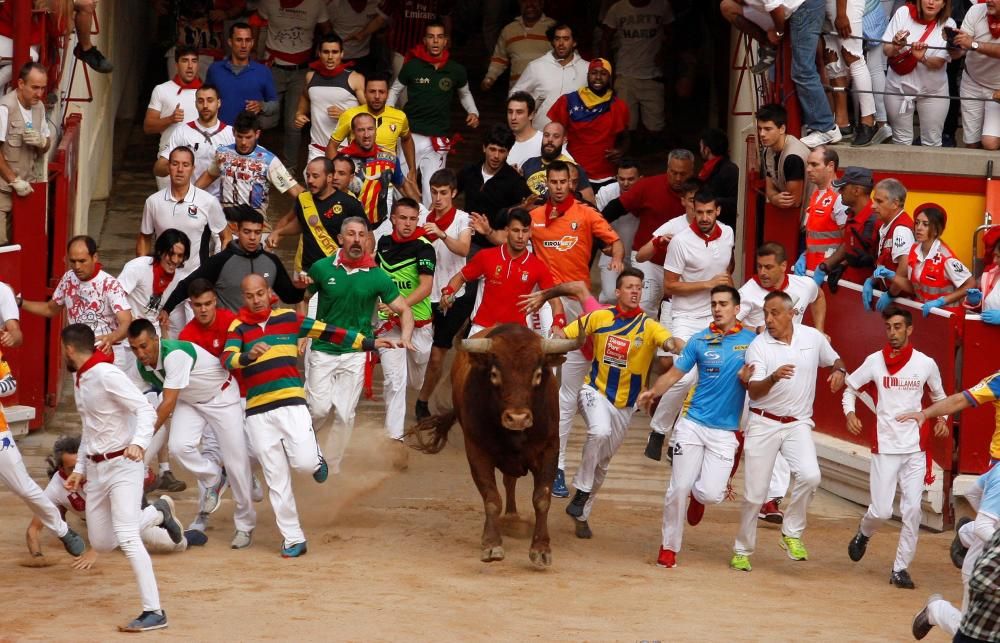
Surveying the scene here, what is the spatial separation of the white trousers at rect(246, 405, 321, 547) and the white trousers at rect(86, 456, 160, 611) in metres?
1.29

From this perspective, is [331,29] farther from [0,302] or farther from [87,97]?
[0,302]

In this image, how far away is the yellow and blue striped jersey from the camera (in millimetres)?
12688

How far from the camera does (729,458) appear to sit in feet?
39.5

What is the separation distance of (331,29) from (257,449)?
24.9ft

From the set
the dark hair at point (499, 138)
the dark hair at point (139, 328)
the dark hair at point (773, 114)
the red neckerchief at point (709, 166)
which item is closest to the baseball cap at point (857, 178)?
the dark hair at point (773, 114)

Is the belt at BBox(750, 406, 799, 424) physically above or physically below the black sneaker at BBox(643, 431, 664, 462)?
above

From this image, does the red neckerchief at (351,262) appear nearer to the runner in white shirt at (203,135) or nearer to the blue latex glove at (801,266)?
the runner in white shirt at (203,135)

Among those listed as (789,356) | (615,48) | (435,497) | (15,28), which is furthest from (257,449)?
(615,48)

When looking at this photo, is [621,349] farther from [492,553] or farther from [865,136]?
[865,136]

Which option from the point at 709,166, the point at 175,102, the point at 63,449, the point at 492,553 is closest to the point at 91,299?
the point at 63,449

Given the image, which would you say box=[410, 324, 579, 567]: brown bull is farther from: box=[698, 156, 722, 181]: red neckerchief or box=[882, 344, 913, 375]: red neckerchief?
box=[698, 156, 722, 181]: red neckerchief

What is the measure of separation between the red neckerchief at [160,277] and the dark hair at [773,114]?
502 centimetres

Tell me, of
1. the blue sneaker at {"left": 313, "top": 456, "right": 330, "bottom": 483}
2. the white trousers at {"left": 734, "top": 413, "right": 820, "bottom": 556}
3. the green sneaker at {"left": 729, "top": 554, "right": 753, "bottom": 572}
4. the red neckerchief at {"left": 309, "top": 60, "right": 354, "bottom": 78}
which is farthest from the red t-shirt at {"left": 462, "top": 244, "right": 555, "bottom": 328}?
the red neckerchief at {"left": 309, "top": 60, "right": 354, "bottom": 78}

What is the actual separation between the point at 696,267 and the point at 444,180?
88.2 inches
